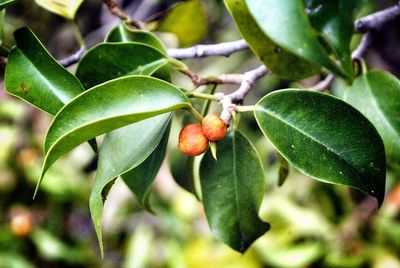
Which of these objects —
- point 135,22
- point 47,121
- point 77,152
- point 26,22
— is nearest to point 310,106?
point 135,22

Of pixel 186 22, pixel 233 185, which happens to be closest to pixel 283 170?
pixel 233 185

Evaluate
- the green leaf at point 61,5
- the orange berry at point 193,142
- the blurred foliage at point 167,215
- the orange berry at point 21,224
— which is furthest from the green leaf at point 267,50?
the orange berry at point 21,224

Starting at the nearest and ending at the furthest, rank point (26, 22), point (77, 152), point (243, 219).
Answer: point (243, 219) → point (77, 152) → point (26, 22)

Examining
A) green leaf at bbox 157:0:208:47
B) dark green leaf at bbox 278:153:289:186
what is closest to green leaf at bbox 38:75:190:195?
dark green leaf at bbox 278:153:289:186

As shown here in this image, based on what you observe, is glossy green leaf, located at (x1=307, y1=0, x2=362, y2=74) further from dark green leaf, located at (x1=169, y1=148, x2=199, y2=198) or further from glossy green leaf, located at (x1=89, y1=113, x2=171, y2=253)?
dark green leaf, located at (x1=169, y1=148, x2=199, y2=198)

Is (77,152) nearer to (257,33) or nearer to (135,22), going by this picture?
(135,22)

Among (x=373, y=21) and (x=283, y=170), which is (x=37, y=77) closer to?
(x=283, y=170)
